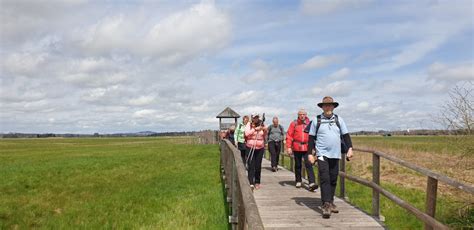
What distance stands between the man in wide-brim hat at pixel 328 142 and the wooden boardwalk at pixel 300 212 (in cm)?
30

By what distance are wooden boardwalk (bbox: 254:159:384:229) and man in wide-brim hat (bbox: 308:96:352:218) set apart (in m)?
0.30

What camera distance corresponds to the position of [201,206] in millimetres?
9688

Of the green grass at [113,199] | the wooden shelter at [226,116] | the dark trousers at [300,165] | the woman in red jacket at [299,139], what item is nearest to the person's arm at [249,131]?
the woman in red jacket at [299,139]

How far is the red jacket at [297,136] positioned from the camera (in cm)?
900

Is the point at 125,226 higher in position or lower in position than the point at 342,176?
lower

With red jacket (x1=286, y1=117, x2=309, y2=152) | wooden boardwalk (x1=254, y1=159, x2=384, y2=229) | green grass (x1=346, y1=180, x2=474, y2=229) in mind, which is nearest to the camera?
wooden boardwalk (x1=254, y1=159, x2=384, y2=229)

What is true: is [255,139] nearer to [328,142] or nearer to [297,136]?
[297,136]

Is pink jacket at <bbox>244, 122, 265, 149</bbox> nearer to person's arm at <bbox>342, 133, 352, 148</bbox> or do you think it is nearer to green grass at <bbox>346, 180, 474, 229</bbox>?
green grass at <bbox>346, 180, 474, 229</bbox>

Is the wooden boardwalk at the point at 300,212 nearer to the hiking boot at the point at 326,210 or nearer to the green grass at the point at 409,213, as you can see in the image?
the hiking boot at the point at 326,210

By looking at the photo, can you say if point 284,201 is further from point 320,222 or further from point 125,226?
point 125,226

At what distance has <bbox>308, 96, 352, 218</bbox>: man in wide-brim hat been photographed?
21.4 ft

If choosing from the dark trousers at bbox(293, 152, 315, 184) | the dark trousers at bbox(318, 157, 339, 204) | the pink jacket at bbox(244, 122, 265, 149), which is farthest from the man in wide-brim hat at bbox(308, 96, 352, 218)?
the pink jacket at bbox(244, 122, 265, 149)

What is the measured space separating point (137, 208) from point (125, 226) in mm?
1591

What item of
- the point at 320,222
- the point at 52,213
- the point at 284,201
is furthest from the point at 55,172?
the point at 320,222
